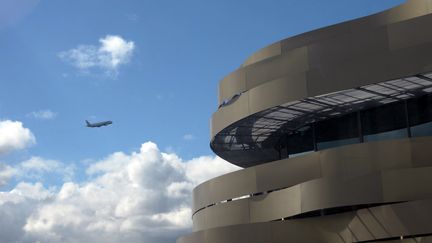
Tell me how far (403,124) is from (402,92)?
229 cm

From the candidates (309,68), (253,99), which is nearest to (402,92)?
(309,68)

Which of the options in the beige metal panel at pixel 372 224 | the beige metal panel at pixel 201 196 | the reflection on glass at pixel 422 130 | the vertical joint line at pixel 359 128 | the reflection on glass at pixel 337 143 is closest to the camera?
the beige metal panel at pixel 372 224

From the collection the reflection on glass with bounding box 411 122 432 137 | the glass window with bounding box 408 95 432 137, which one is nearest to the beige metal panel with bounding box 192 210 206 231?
the reflection on glass with bounding box 411 122 432 137

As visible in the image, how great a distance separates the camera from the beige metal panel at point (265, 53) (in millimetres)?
38125

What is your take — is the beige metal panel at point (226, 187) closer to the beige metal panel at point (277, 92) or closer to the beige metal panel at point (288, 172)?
the beige metal panel at point (288, 172)

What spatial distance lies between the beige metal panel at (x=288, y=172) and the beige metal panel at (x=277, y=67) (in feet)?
14.3

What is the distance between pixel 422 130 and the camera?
3375 cm

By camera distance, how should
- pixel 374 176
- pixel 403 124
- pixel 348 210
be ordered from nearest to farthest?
pixel 374 176 < pixel 348 210 < pixel 403 124

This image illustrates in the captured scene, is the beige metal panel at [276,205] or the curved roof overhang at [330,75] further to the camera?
the beige metal panel at [276,205]

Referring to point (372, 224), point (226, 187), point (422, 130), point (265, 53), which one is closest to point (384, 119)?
point (422, 130)

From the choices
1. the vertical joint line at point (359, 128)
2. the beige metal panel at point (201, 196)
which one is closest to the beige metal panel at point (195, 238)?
the beige metal panel at point (201, 196)

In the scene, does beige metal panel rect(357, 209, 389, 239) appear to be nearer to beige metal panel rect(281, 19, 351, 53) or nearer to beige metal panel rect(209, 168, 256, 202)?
beige metal panel rect(209, 168, 256, 202)

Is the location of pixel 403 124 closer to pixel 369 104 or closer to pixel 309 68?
pixel 369 104

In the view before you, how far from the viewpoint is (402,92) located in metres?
32.8
